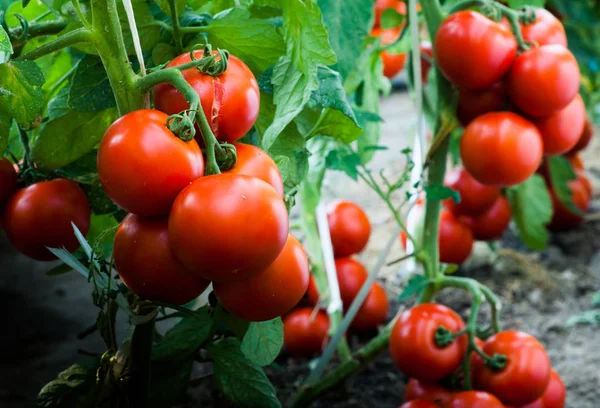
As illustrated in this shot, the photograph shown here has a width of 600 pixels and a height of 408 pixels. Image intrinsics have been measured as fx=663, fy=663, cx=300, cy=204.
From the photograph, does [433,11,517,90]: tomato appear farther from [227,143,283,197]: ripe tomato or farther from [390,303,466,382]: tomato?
[227,143,283,197]: ripe tomato

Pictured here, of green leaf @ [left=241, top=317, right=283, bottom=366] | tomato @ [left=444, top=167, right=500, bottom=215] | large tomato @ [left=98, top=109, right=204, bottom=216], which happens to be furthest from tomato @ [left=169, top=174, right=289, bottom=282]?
tomato @ [left=444, top=167, right=500, bottom=215]

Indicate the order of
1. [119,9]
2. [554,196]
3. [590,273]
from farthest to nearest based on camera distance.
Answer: [554,196] < [590,273] < [119,9]

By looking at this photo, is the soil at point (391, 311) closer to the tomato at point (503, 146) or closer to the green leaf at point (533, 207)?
the green leaf at point (533, 207)

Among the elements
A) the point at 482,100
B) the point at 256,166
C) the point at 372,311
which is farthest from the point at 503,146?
the point at 256,166

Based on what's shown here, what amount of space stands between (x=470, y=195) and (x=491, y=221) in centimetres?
10

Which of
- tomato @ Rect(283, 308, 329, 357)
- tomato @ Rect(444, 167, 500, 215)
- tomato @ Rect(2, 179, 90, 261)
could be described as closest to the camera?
tomato @ Rect(2, 179, 90, 261)

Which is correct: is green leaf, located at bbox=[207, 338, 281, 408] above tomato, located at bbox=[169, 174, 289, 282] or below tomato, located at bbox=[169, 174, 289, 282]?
below

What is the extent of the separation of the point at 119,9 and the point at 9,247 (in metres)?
0.53

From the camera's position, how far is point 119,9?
1.92ft

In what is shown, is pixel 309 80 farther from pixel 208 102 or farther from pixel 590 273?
pixel 590 273

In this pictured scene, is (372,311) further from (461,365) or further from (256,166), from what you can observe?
(256,166)

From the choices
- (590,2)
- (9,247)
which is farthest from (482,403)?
(590,2)

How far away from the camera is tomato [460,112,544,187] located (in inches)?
36.3

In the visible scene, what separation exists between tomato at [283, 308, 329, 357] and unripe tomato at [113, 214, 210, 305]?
0.64 metres
